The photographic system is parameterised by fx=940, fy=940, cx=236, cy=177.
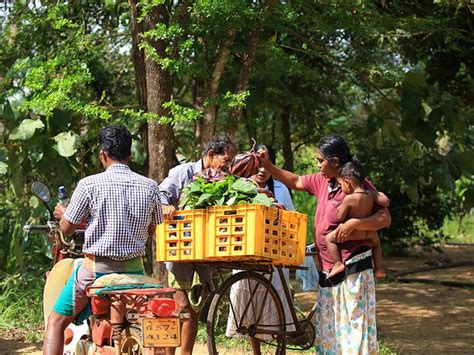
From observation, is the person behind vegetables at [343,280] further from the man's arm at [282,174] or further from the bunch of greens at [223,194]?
the bunch of greens at [223,194]

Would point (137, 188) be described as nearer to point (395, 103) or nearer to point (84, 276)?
point (84, 276)

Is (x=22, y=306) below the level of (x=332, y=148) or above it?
below

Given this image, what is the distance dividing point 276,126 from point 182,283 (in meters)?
7.42

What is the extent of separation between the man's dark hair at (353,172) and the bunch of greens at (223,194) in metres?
0.52

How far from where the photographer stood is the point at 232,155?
271 inches

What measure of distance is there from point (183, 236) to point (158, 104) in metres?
2.70

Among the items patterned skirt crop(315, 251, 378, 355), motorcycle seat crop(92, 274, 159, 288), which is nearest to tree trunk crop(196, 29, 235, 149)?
patterned skirt crop(315, 251, 378, 355)

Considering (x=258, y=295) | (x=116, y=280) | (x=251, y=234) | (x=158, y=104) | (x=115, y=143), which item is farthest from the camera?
(x=158, y=104)

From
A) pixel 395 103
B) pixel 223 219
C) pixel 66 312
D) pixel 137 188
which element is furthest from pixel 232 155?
pixel 395 103

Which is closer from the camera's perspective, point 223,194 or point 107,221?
point 107,221

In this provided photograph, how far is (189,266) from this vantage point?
22.3ft

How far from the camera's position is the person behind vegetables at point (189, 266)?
6762mm

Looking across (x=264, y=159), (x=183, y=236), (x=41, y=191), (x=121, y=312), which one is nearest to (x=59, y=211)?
(x=41, y=191)

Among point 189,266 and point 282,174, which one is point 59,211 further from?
point 282,174
